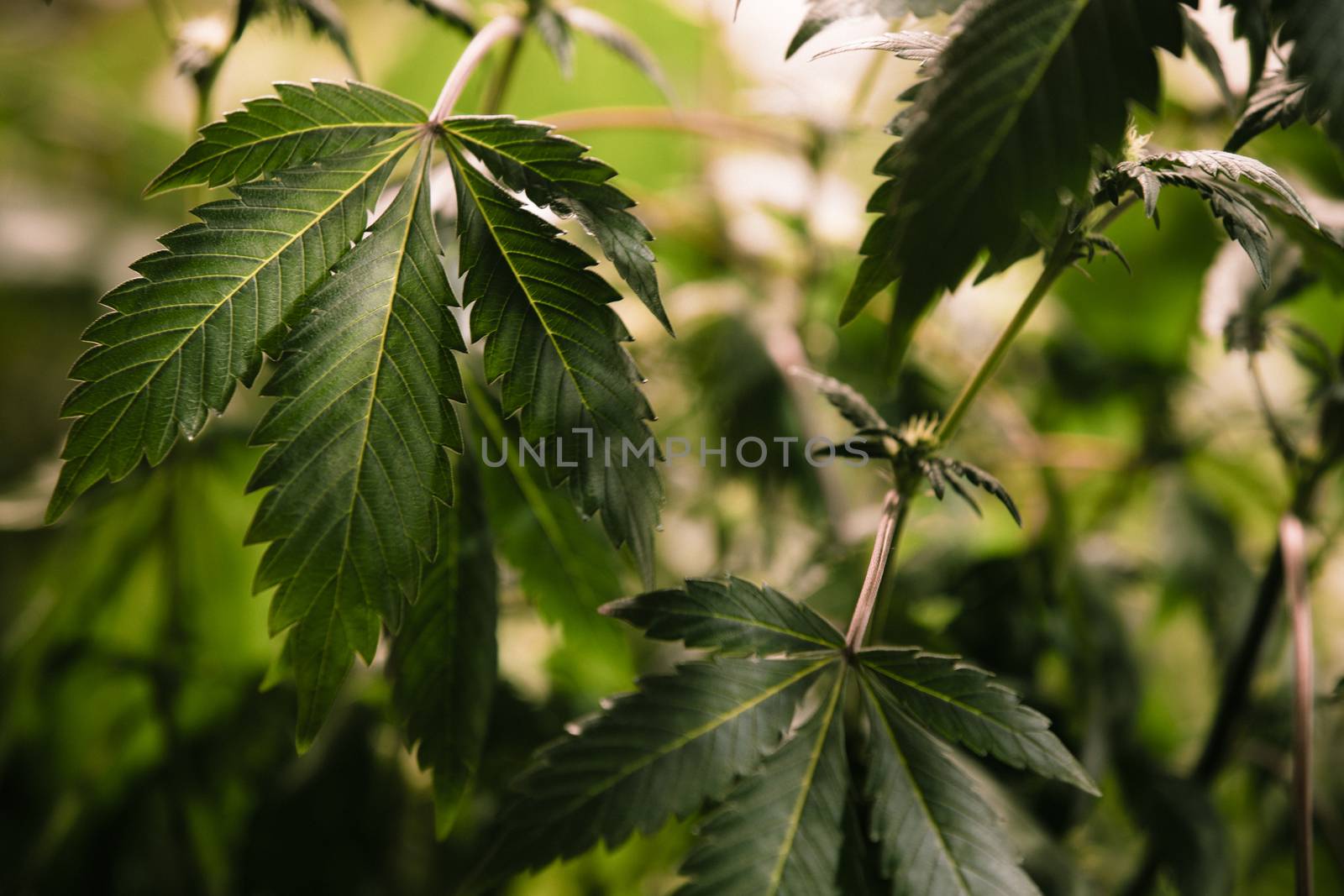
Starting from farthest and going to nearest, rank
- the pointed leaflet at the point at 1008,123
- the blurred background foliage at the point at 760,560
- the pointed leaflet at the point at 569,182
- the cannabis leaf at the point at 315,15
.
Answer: the blurred background foliage at the point at 760,560, the cannabis leaf at the point at 315,15, the pointed leaflet at the point at 569,182, the pointed leaflet at the point at 1008,123

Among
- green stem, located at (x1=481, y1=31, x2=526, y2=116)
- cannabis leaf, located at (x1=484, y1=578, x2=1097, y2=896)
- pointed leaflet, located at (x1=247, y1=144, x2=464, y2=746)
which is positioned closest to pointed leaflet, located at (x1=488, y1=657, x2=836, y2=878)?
cannabis leaf, located at (x1=484, y1=578, x2=1097, y2=896)

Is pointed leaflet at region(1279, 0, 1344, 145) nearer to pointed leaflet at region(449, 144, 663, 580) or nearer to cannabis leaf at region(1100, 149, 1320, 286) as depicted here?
cannabis leaf at region(1100, 149, 1320, 286)

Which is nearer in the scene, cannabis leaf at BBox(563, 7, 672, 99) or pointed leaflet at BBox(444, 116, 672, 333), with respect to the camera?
pointed leaflet at BBox(444, 116, 672, 333)

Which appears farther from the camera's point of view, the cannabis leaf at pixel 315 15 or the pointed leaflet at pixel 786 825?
the cannabis leaf at pixel 315 15

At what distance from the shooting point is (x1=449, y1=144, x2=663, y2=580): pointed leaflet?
0.37 m

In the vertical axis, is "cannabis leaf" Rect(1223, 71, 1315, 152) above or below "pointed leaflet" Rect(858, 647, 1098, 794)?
above

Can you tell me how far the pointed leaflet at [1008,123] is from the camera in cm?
26

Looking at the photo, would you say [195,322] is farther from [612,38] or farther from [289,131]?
[612,38]

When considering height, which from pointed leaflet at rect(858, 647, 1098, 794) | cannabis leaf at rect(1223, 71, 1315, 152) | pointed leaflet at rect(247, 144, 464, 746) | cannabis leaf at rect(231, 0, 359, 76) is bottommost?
pointed leaflet at rect(858, 647, 1098, 794)

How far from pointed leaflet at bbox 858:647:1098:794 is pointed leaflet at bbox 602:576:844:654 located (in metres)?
0.03

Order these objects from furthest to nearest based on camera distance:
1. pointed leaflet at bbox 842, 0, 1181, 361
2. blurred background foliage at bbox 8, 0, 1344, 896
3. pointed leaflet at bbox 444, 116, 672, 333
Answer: blurred background foliage at bbox 8, 0, 1344, 896
pointed leaflet at bbox 444, 116, 672, 333
pointed leaflet at bbox 842, 0, 1181, 361

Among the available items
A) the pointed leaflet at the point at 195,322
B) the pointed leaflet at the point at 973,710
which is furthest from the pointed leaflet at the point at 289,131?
the pointed leaflet at the point at 973,710

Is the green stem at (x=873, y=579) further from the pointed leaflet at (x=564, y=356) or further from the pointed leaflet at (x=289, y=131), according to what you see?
the pointed leaflet at (x=289, y=131)

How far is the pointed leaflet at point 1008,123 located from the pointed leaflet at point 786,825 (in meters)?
0.20
